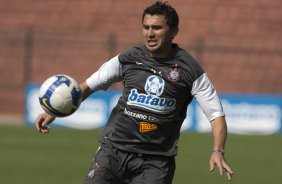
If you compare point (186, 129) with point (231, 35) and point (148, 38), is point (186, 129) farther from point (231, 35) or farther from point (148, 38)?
point (148, 38)

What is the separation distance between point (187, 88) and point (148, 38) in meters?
0.53

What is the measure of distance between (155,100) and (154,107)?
6cm

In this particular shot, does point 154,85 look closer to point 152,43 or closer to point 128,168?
point 152,43

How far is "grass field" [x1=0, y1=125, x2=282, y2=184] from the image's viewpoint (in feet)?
41.3

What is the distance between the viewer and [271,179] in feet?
42.1

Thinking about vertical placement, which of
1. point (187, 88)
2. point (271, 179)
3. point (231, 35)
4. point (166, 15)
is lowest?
point (271, 179)

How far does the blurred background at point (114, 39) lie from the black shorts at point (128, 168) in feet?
62.1

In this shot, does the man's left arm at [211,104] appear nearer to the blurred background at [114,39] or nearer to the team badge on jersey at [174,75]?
the team badge on jersey at [174,75]

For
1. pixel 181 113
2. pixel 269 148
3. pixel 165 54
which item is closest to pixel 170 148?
pixel 181 113

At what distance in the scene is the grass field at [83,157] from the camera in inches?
496

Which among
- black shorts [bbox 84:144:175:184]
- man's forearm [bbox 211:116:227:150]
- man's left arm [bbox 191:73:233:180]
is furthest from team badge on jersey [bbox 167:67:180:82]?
black shorts [bbox 84:144:175:184]

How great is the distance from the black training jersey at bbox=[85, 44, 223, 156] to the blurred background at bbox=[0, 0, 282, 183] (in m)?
18.8

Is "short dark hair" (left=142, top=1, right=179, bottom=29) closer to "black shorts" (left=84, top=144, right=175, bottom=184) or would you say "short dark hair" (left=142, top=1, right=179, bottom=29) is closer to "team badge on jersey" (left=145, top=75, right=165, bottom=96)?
"team badge on jersey" (left=145, top=75, right=165, bottom=96)

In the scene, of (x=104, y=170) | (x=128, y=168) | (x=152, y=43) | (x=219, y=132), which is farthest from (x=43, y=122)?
(x=219, y=132)
